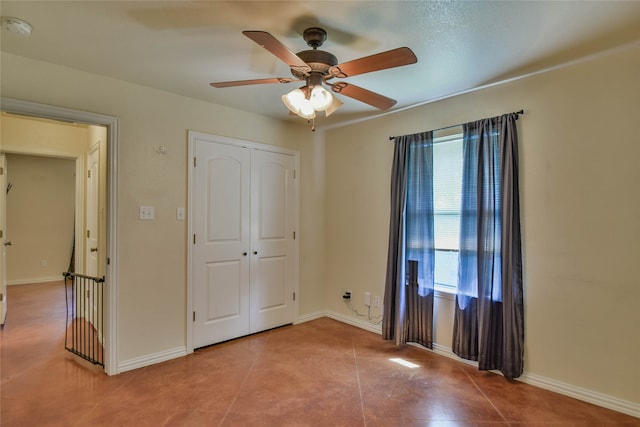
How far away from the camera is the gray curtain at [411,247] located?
10.2 feet

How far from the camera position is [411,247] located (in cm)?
321

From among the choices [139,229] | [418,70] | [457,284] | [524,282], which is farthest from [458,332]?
[139,229]

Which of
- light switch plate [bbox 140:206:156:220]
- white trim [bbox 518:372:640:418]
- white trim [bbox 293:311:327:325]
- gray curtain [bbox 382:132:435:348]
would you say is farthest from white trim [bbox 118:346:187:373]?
white trim [bbox 518:372:640:418]

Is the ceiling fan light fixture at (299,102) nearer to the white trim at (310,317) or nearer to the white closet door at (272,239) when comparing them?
the white closet door at (272,239)

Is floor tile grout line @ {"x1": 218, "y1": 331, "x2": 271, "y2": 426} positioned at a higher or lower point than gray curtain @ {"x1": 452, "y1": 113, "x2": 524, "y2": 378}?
lower

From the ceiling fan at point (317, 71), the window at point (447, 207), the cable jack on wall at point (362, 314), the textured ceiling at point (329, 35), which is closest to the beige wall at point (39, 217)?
the textured ceiling at point (329, 35)

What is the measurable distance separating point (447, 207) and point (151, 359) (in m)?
3.02

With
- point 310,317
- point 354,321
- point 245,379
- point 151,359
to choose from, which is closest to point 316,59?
point 245,379

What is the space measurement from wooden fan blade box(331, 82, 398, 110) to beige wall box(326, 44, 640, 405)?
1.12m

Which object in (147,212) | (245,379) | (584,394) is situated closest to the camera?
(584,394)

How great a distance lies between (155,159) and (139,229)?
64 cm

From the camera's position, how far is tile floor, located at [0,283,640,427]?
6.77 feet

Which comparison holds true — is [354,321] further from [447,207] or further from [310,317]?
[447,207]

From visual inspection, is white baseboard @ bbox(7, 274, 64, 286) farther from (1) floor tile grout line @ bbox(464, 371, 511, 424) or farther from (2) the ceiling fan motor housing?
(1) floor tile grout line @ bbox(464, 371, 511, 424)
